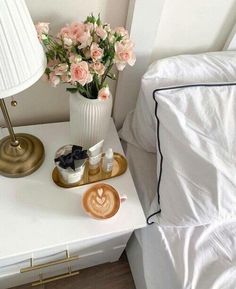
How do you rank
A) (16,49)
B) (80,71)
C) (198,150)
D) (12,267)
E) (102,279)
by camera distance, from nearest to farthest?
(16,49) → (80,71) → (198,150) → (12,267) → (102,279)

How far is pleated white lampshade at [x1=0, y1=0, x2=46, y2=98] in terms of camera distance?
503 millimetres

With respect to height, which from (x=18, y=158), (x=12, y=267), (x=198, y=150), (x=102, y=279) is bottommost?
(x=102, y=279)

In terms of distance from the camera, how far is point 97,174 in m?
0.95

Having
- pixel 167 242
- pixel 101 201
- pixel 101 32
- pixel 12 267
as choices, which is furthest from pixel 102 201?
pixel 101 32

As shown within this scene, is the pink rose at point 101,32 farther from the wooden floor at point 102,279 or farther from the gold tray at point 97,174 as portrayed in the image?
the wooden floor at point 102,279

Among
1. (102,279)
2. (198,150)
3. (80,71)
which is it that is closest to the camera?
(80,71)

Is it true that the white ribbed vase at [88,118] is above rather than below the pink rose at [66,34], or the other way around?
below

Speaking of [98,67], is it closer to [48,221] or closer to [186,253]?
[48,221]

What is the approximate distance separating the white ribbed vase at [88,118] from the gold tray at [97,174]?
0.30 ft

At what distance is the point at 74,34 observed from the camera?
2.32ft

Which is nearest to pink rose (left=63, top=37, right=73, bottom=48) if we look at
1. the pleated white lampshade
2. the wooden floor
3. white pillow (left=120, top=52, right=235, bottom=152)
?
the pleated white lampshade

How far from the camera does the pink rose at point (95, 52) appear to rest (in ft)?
2.27

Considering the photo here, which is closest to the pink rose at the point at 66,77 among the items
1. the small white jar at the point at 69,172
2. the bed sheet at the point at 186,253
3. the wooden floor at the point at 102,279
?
the small white jar at the point at 69,172

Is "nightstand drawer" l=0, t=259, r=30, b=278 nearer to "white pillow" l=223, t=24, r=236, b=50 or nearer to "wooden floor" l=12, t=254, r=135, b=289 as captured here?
"wooden floor" l=12, t=254, r=135, b=289
